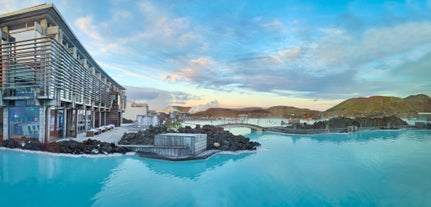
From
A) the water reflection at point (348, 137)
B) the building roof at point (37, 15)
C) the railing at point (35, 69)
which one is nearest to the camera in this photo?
the railing at point (35, 69)

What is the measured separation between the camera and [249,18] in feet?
53.6

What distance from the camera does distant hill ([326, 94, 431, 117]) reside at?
Answer: 71.2 meters

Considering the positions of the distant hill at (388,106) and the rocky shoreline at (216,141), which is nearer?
the rocky shoreline at (216,141)

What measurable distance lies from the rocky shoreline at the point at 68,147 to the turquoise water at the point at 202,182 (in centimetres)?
55

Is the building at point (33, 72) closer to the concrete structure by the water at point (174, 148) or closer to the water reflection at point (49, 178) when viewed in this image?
the water reflection at point (49, 178)

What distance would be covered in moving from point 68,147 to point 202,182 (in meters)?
8.49

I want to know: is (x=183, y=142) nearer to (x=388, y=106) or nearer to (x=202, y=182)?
(x=202, y=182)

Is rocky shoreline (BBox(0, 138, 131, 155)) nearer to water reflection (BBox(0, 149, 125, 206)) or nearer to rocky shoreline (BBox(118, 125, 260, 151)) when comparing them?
water reflection (BBox(0, 149, 125, 206))

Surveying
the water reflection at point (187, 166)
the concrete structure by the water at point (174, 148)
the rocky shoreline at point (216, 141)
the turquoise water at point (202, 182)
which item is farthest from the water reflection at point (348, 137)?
the concrete structure by the water at point (174, 148)

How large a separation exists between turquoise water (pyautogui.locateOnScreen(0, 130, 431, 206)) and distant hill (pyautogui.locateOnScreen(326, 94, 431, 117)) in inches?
2667

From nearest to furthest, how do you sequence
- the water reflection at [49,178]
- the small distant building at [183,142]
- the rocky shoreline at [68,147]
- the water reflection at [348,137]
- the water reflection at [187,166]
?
the water reflection at [49,178], the water reflection at [187,166], the rocky shoreline at [68,147], the small distant building at [183,142], the water reflection at [348,137]

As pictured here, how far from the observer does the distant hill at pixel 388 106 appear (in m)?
71.2

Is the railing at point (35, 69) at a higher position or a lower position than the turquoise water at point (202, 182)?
higher

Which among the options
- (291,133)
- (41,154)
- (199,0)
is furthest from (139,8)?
(291,133)
